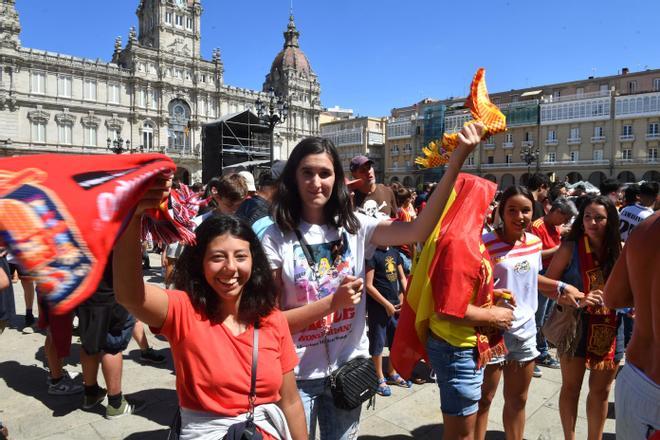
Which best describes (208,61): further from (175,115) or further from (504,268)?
(504,268)

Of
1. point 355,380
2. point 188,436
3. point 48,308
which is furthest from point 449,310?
point 48,308

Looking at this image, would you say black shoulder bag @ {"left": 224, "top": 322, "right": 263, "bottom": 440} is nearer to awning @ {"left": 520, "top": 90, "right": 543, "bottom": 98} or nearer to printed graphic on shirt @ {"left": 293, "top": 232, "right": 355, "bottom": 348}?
printed graphic on shirt @ {"left": 293, "top": 232, "right": 355, "bottom": 348}

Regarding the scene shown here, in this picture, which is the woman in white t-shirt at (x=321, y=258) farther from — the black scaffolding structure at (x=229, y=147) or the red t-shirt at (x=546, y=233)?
the black scaffolding structure at (x=229, y=147)

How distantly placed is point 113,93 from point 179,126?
6877 mm

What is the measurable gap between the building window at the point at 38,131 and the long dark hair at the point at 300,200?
1793 inches

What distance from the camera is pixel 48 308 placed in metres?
0.96

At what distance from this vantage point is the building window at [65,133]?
1577 inches

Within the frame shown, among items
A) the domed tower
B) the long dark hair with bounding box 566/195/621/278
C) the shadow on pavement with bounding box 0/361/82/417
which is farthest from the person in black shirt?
the domed tower

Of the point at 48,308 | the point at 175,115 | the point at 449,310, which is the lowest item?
the point at 449,310

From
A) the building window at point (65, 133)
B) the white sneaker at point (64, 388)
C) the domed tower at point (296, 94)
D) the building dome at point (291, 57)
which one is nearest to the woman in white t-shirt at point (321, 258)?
the white sneaker at point (64, 388)

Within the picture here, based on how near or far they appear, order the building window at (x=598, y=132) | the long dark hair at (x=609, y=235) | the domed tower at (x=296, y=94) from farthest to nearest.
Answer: the domed tower at (x=296, y=94) → the building window at (x=598, y=132) → the long dark hair at (x=609, y=235)

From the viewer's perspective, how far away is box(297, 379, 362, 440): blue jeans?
1.94 metres

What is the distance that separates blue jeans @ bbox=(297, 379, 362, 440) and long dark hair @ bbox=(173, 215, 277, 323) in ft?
1.52

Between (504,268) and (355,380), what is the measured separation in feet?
4.33
